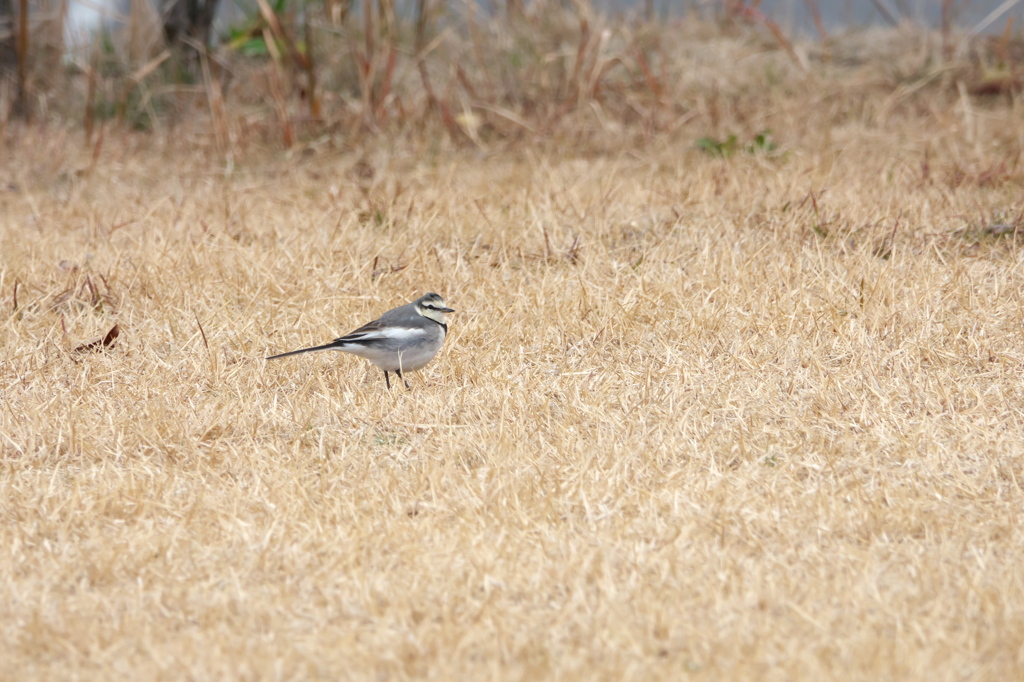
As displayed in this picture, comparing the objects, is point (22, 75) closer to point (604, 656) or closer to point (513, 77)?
point (513, 77)

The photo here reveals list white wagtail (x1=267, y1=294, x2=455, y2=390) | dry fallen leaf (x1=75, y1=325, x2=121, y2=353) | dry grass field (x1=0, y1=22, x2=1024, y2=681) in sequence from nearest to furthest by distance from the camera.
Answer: dry grass field (x1=0, y1=22, x2=1024, y2=681) → white wagtail (x1=267, y1=294, x2=455, y2=390) → dry fallen leaf (x1=75, y1=325, x2=121, y2=353)

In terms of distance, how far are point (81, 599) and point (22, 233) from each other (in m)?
4.49

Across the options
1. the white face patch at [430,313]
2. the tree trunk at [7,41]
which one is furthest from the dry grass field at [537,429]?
the tree trunk at [7,41]

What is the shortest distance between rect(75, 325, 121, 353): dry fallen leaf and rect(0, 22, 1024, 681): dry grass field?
114mm

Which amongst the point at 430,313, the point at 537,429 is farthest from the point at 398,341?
the point at 537,429

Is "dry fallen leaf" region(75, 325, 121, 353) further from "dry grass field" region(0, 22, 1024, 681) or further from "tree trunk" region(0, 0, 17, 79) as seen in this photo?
"tree trunk" region(0, 0, 17, 79)

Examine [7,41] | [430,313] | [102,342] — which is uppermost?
[7,41]

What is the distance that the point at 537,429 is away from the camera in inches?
170

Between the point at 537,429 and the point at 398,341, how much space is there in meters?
0.74

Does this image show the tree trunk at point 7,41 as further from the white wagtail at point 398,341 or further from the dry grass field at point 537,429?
the white wagtail at point 398,341

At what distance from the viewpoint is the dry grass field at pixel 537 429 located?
9.82 ft

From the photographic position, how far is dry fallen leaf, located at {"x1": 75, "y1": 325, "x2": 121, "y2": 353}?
5.25 metres

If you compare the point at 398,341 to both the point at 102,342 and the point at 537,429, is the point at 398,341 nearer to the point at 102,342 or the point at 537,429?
the point at 537,429

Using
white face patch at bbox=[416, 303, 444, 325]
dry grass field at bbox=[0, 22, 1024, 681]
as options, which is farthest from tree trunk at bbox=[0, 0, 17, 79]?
white face patch at bbox=[416, 303, 444, 325]
